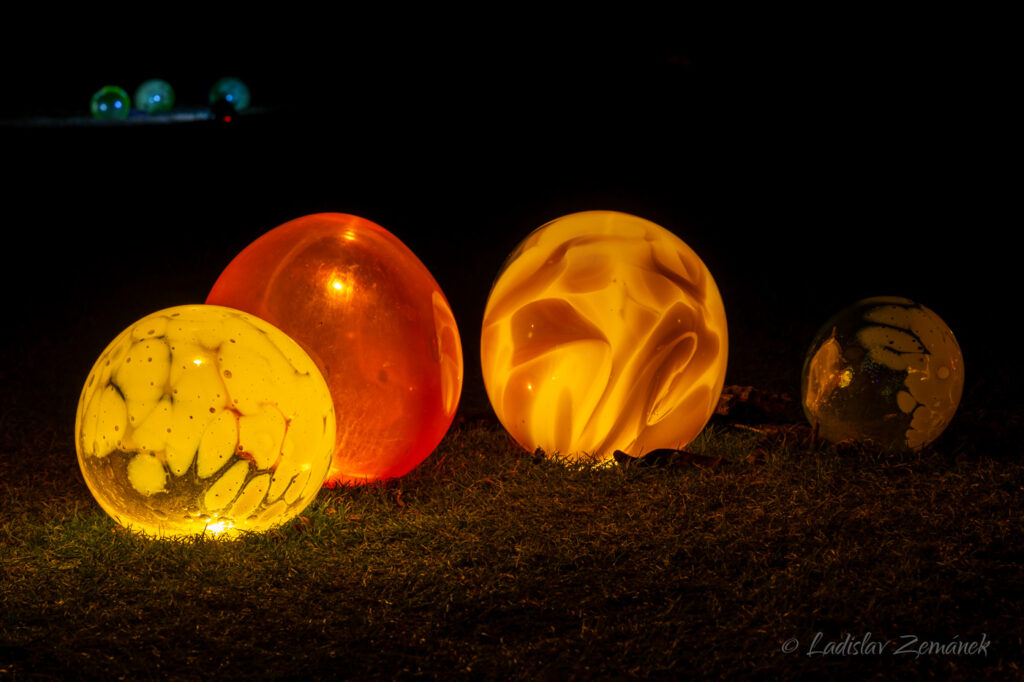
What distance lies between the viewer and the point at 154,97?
17203 millimetres

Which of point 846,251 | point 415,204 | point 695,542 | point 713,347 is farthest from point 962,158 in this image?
point 695,542

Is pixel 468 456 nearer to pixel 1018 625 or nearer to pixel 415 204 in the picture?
pixel 1018 625

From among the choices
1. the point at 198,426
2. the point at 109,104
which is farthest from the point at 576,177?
the point at 198,426

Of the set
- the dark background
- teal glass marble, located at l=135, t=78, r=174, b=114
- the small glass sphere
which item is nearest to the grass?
the dark background

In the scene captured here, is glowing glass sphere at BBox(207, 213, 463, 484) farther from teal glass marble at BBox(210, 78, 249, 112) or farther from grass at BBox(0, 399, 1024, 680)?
teal glass marble at BBox(210, 78, 249, 112)

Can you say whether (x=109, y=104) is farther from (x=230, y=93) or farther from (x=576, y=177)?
(x=576, y=177)

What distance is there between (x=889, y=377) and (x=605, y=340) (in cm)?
113

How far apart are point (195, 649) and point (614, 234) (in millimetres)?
2064

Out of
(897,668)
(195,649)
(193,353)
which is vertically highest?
(193,353)

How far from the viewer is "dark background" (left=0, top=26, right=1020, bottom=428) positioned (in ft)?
24.1

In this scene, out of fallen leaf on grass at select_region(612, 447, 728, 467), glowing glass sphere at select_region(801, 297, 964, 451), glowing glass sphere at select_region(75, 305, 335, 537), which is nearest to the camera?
glowing glass sphere at select_region(75, 305, 335, 537)

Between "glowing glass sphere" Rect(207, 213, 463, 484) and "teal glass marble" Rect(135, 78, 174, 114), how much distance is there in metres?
14.4

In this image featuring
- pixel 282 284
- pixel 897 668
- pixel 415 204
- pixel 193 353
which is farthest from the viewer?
pixel 415 204

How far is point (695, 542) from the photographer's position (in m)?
3.40
